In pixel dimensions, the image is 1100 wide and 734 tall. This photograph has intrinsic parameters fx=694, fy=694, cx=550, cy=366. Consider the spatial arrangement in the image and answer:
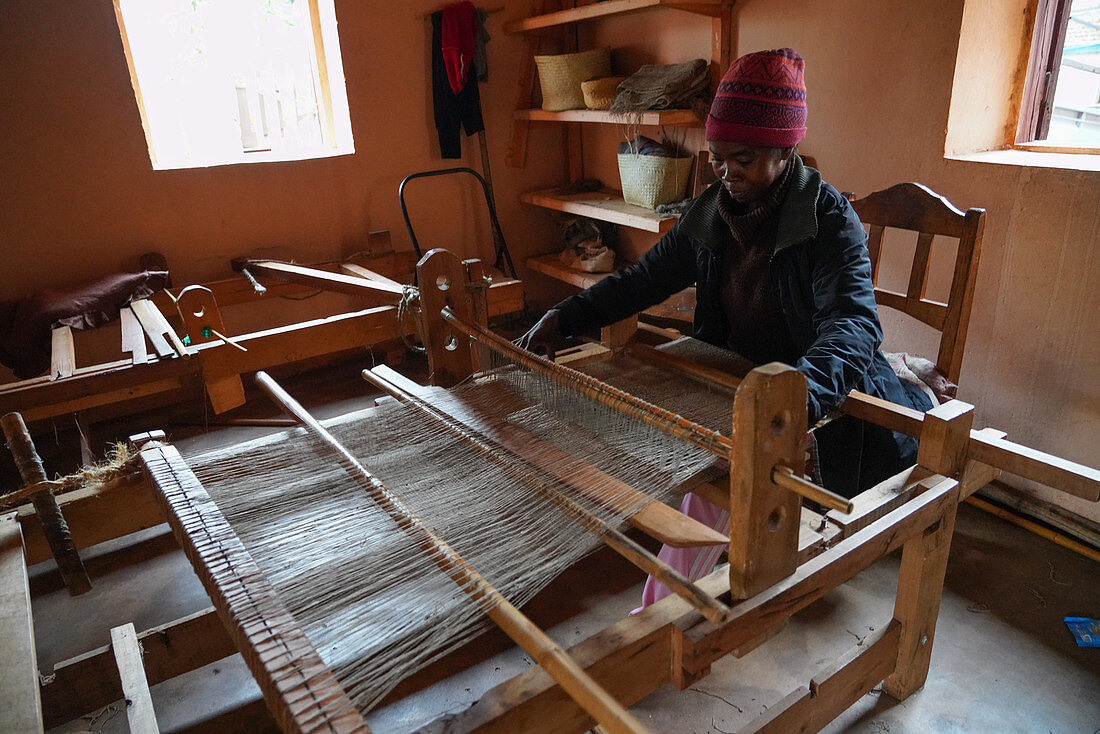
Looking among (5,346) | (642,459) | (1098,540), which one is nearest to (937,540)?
(642,459)

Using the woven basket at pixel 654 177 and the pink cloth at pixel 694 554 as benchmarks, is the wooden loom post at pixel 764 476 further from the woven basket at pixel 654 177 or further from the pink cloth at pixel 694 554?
the woven basket at pixel 654 177

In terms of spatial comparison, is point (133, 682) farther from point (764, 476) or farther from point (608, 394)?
point (764, 476)

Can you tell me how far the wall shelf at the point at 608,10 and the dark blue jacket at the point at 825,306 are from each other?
59.0 inches

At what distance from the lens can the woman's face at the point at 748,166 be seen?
1.60 m

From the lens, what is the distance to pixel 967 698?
66.3 inches

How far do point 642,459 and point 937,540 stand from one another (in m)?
0.61

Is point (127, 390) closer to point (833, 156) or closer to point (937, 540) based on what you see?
point (937, 540)

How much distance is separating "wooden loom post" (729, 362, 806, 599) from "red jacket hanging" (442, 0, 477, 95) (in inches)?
136

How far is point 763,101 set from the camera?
1.56 m

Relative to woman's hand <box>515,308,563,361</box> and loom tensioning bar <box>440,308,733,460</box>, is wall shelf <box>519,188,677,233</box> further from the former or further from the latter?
loom tensioning bar <box>440,308,733,460</box>

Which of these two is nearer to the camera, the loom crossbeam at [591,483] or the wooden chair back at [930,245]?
the loom crossbeam at [591,483]

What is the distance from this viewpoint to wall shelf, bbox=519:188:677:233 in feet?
10.8

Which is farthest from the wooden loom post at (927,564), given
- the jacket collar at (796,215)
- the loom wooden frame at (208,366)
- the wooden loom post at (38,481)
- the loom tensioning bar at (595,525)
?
the wooden loom post at (38,481)

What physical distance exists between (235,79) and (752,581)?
403 centimetres
